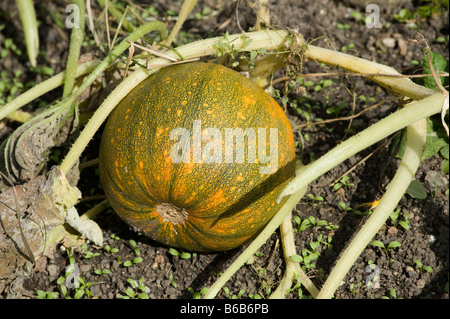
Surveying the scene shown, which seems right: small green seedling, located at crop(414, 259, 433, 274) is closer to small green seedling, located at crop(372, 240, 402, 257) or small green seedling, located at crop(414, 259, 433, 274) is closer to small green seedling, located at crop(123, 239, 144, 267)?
small green seedling, located at crop(372, 240, 402, 257)

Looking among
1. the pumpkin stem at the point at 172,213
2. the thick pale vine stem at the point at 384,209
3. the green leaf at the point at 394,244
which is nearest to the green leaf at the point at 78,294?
the pumpkin stem at the point at 172,213

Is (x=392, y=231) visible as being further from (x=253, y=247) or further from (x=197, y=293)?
(x=197, y=293)

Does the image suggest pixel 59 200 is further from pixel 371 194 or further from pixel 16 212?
pixel 371 194

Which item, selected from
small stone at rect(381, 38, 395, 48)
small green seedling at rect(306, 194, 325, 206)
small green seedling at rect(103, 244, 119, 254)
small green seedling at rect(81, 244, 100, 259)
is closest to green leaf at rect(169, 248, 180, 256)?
small green seedling at rect(103, 244, 119, 254)

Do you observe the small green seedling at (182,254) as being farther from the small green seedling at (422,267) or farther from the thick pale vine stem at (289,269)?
the small green seedling at (422,267)

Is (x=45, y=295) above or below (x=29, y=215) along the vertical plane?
below

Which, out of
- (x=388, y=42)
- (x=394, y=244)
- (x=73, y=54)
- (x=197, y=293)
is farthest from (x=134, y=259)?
(x=388, y=42)
